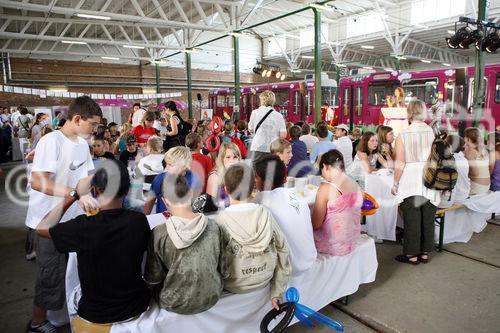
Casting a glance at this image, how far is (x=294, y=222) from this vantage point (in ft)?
7.75

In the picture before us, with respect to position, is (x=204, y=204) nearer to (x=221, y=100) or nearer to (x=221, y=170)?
(x=221, y=170)

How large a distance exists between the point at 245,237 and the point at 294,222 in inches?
18.4

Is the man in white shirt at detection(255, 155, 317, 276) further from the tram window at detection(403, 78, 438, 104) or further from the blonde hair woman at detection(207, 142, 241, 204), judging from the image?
the tram window at detection(403, 78, 438, 104)

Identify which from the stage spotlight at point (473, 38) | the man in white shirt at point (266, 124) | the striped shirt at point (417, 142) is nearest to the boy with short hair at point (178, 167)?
the man in white shirt at point (266, 124)

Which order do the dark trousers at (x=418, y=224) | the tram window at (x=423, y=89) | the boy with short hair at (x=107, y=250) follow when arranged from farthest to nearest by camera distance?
the tram window at (x=423, y=89), the dark trousers at (x=418, y=224), the boy with short hair at (x=107, y=250)

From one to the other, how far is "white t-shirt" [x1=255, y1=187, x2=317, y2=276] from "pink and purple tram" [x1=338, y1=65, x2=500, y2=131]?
309 inches

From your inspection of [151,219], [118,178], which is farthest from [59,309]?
[118,178]

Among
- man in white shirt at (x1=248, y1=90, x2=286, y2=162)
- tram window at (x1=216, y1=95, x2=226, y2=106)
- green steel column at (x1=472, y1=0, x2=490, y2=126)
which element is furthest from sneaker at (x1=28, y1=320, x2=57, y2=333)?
tram window at (x1=216, y1=95, x2=226, y2=106)

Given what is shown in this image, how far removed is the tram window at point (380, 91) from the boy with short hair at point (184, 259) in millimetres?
11831

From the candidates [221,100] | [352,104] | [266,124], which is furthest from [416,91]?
[221,100]

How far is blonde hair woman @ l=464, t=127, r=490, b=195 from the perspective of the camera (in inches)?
172

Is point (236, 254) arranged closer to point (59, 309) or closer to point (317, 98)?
point (59, 309)

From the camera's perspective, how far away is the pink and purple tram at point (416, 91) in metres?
10.1

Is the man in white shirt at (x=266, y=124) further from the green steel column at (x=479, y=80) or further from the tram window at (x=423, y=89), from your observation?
the tram window at (x=423, y=89)
